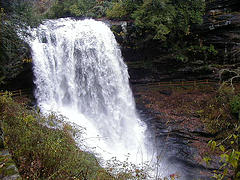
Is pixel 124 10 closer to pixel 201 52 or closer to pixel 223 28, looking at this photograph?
pixel 201 52

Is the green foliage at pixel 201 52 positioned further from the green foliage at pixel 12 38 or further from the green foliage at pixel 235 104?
the green foliage at pixel 12 38

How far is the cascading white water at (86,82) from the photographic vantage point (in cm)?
851

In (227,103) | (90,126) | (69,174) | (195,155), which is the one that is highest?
(69,174)

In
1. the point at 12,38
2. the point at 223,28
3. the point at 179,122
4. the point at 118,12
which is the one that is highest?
the point at 118,12

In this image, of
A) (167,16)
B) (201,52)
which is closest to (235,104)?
(201,52)

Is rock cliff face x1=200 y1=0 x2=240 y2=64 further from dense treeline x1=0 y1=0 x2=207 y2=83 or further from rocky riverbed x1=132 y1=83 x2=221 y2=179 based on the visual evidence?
rocky riverbed x1=132 y1=83 x2=221 y2=179

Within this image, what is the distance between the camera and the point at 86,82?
9391 mm

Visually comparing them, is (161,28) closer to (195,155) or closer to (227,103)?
(227,103)

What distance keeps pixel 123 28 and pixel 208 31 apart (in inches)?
202

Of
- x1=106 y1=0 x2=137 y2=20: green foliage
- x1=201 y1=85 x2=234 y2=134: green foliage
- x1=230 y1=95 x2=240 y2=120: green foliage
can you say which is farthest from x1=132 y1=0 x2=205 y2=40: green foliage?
x1=230 y1=95 x2=240 y2=120: green foliage

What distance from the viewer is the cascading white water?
8.51 metres

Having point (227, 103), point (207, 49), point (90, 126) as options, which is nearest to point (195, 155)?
point (227, 103)

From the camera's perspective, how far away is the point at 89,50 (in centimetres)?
945

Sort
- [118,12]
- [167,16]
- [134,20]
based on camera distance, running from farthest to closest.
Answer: [118,12] < [134,20] < [167,16]
